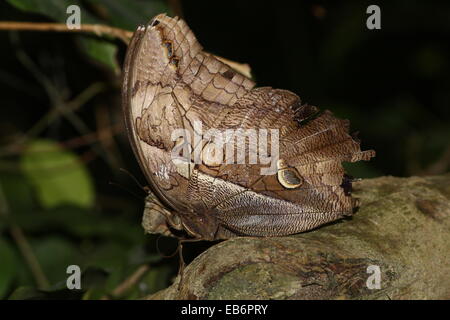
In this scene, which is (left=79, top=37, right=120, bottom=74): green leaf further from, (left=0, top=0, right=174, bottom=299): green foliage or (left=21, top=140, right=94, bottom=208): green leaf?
(left=21, top=140, right=94, bottom=208): green leaf

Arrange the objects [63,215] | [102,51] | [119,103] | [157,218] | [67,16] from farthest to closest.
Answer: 1. [119,103]
2. [63,215]
3. [102,51]
4. [67,16]
5. [157,218]

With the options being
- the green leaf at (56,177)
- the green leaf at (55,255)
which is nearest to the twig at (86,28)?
the green leaf at (56,177)

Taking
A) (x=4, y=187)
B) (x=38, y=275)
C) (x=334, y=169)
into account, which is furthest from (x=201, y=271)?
(x=4, y=187)

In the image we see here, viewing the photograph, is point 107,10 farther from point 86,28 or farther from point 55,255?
point 55,255

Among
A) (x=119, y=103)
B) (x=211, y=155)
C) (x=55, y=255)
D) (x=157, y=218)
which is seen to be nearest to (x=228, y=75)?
(x=211, y=155)

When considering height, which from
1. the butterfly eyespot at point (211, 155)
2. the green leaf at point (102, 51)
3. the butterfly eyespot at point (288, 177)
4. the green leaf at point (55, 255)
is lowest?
the green leaf at point (55, 255)

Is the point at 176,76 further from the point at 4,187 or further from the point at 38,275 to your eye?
the point at 4,187

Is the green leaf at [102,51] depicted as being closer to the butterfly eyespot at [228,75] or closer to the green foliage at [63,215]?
the green foliage at [63,215]
